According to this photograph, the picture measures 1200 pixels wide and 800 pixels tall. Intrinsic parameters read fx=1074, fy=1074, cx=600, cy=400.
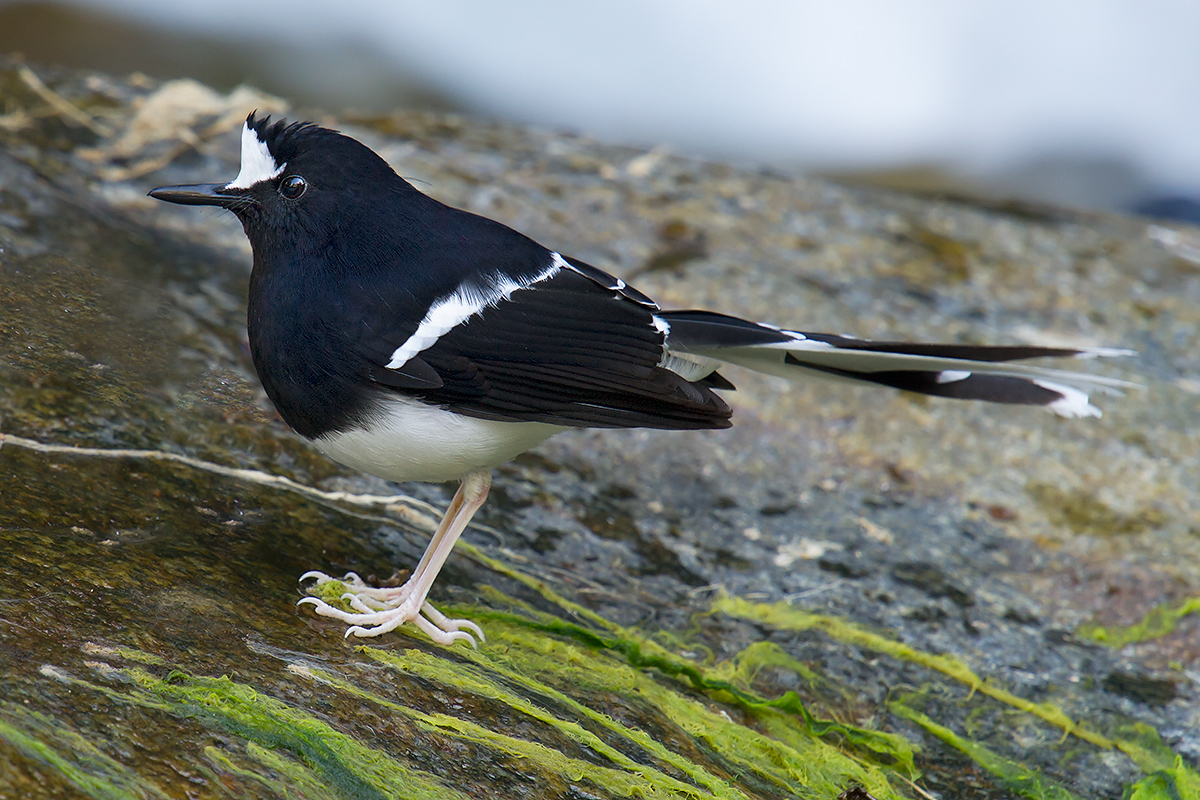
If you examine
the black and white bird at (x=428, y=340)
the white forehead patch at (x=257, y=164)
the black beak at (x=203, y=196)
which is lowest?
the black and white bird at (x=428, y=340)

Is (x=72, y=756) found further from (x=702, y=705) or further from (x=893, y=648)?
(x=893, y=648)

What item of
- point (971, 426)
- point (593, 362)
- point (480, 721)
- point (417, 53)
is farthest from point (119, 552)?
point (417, 53)

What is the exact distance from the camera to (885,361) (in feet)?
10.5

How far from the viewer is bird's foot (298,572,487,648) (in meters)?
2.71

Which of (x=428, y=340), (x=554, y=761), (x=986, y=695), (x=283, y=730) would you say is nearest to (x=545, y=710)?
(x=554, y=761)

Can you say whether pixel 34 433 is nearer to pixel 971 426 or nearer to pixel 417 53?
pixel 971 426

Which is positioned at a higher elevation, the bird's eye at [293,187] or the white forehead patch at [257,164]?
the white forehead patch at [257,164]

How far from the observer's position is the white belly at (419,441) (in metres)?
2.83

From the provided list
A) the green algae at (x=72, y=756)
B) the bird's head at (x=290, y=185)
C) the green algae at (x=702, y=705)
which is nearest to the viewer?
the green algae at (x=72, y=756)

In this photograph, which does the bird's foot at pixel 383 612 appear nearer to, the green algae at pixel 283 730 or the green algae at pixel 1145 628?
the green algae at pixel 283 730

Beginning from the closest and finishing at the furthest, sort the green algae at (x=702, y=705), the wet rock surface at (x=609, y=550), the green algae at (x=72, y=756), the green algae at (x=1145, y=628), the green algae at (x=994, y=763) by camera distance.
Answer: the green algae at (x=72, y=756), the wet rock surface at (x=609, y=550), the green algae at (x=702, y=705), the green algae at (x=994, y=763), the green algae at (x=1145, y=628)

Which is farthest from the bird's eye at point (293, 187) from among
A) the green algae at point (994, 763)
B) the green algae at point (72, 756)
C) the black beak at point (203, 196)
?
the green algae at point (994, 763)

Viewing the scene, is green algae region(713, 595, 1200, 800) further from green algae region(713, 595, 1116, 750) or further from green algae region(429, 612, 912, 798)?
green algae region(429, 612, 912, 798)

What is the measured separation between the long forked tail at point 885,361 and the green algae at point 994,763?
0.95m
